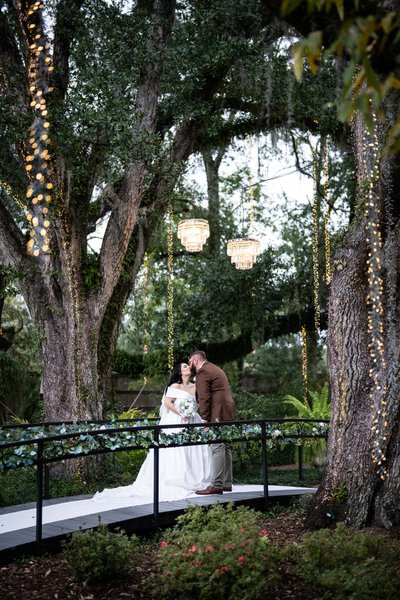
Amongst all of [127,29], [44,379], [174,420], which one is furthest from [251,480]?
[127,29]

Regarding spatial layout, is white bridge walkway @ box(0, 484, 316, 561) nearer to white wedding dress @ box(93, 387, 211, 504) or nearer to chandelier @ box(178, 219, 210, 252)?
white wedding dress @ box(93, 387, 211, 504)

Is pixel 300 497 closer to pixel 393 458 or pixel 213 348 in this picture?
pixel 393 458

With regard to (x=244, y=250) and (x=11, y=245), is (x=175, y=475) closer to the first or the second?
(x=11, y=245)

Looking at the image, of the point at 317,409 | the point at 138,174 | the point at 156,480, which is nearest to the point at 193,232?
the point at 138,174

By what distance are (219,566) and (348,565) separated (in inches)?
35.3

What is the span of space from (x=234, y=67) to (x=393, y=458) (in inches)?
276

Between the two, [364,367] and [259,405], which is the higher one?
[364,367]

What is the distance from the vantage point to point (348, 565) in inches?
178

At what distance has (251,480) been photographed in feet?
37.1

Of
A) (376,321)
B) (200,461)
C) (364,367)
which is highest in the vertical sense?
(376,321)

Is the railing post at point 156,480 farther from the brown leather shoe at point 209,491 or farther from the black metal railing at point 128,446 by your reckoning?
the brown leather shoe at point 209,491

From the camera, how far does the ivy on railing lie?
5.91 m

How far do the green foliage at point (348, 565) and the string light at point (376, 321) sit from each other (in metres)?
1.04

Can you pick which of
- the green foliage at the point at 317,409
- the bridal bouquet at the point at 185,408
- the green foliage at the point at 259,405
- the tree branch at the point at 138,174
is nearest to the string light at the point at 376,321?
the bridal bouquet at the point at 185,408
